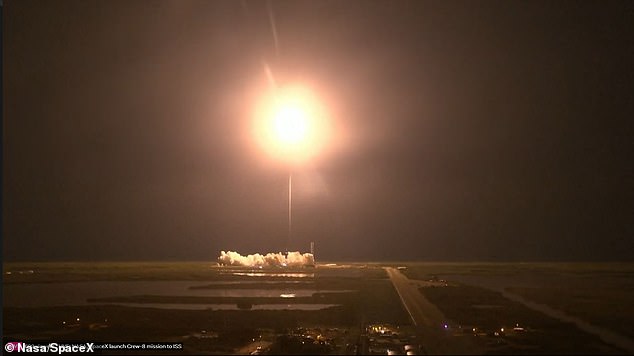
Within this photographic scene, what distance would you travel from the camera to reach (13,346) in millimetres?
44469

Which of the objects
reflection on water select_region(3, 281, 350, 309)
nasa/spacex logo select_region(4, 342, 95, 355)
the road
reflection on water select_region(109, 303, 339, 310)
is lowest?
the road

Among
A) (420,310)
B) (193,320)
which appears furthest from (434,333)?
(193,320)

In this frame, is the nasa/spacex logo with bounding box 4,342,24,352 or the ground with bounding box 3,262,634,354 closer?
the nasa/spacex logo with bounding box 4,342,24,352

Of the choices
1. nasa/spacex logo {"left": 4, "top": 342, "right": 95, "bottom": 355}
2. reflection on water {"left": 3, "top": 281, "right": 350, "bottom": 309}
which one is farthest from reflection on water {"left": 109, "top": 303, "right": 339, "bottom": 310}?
nasa/spacex logo {"left": 4, "top": 342, "right": 95, "bottom": 355}

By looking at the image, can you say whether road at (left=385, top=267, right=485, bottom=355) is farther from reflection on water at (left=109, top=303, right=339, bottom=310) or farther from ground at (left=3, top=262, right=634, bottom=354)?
reflection on water at (left=109, top=303, right=339, bottom=310)

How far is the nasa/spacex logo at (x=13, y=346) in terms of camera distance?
142 ft

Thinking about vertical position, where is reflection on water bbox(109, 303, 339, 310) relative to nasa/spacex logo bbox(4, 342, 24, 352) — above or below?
above

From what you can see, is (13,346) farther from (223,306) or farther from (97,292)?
(97,292)

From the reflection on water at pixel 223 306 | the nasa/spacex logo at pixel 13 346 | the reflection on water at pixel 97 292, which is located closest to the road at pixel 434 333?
the reflection on water at pixel 223 306

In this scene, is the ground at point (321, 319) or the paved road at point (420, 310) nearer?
the ground at point (321, 319)

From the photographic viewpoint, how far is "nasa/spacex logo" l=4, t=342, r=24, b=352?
43191 millimetres

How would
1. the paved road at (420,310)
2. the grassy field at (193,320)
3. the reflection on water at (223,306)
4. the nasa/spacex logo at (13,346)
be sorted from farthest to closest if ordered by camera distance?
the reflection on water at (223,306), the paved road at (420,310), the grassy field at (193,320), the nasa/spacex logo at (13,346)

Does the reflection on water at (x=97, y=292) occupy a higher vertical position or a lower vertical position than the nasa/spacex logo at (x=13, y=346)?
higher

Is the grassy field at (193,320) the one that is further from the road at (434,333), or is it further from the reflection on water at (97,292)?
the reflection on water at (97,292)
